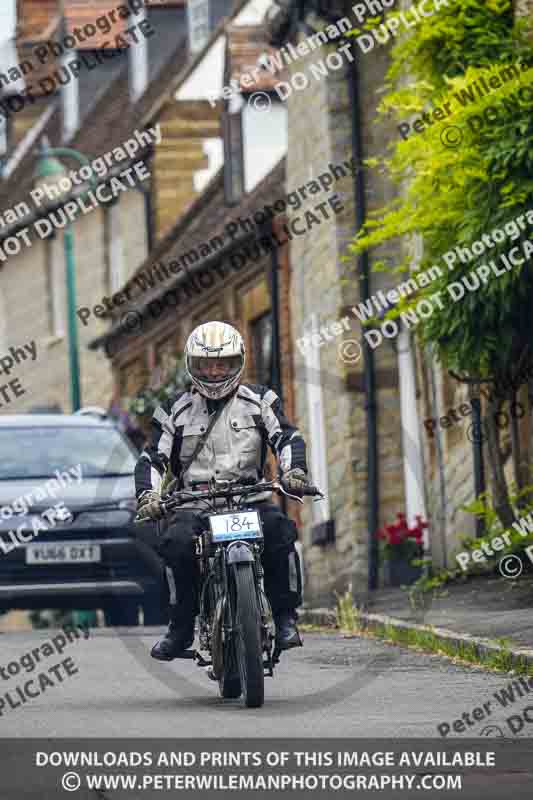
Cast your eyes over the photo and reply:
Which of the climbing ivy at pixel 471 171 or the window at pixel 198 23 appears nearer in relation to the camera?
the climbing ivy at pixel 471 171

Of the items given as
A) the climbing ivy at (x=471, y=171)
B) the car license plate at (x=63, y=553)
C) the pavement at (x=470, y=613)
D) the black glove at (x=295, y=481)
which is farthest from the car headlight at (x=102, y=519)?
the black glove at (x=295, y=481)

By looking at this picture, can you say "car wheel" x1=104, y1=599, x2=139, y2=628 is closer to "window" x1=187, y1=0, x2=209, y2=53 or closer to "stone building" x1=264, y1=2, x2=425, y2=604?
"stone building" x1=264, y1=2, x2=425, y2=604

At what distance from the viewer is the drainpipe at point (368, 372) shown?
878 inches

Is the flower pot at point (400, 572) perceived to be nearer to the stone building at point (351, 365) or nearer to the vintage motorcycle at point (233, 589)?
the stone building at point (351, 365)

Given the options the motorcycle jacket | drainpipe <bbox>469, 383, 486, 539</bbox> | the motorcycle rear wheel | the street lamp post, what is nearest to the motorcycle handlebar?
the motorcycle jacket

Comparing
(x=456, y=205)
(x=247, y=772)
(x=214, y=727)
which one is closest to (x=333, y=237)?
(x=456, y=205)

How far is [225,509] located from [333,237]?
1359 centimetres

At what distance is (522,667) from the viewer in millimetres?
11203

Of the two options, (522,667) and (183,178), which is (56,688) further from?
(183,178)

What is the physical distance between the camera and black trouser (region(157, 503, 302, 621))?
398 inches

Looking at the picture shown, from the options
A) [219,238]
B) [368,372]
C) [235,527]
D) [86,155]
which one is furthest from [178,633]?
[86,155]

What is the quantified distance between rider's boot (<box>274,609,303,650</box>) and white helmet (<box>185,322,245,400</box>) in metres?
1.11

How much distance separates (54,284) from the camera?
44.8m

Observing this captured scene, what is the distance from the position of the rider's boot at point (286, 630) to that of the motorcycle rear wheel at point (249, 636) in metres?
0.36
